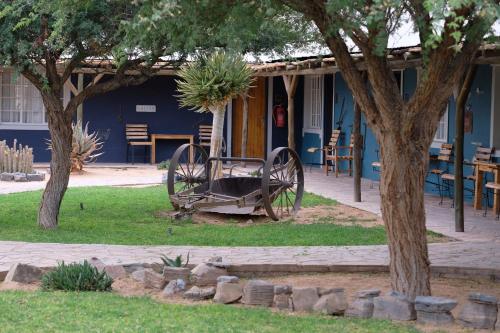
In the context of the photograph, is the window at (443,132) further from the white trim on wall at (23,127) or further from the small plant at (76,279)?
the white trim on wall at (23,127)

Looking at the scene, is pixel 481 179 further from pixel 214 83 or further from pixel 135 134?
pixel 135 134

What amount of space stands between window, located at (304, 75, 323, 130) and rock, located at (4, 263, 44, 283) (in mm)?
14161

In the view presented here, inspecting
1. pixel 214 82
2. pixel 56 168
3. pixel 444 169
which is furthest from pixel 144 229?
pixel 444 169

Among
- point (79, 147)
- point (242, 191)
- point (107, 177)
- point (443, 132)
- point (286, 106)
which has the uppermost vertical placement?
point (286, 106)

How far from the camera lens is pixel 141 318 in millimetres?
6934

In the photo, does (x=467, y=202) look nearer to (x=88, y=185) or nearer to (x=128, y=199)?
(x=128, y=199)

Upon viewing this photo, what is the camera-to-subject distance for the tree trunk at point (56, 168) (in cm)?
1197

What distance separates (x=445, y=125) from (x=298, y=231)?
5392 millimetres

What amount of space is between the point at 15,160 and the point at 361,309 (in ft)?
44.0

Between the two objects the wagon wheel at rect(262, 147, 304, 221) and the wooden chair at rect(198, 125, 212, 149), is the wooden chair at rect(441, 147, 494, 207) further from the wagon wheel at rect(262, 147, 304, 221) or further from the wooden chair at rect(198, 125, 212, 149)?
the wooden chair at rect(198, 125, 212, 149)

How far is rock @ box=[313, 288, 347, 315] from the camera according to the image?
7.39 meters

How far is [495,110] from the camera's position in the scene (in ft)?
47.6

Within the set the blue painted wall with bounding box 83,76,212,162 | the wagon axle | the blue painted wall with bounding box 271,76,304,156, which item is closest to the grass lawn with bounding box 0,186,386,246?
the wagon axle

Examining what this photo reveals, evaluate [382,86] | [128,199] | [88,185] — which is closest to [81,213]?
[128,199]
